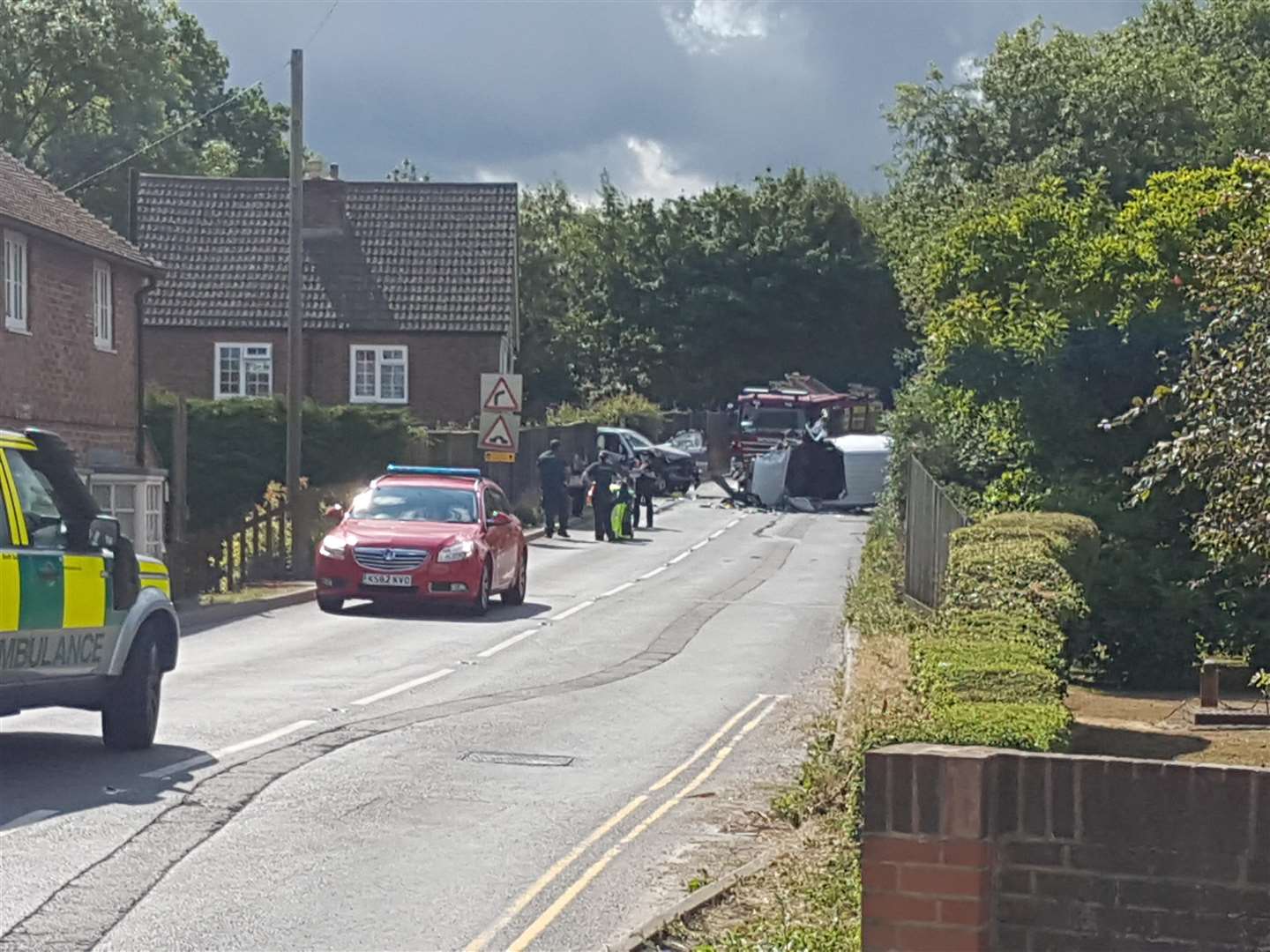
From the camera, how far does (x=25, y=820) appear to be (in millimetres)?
9352

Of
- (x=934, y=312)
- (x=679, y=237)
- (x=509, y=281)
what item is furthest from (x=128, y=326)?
(x=679, y=237)

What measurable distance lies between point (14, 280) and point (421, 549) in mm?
7830

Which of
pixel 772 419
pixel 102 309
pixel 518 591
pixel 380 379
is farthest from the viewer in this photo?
pixel 772 419

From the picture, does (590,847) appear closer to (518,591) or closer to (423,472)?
(518,591)

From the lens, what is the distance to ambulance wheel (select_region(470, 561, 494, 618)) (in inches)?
894

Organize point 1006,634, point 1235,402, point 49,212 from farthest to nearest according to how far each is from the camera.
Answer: point 49,212, point 1006,634, point 1235,402

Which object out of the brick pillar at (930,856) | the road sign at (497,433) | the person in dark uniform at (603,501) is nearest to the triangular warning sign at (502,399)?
the road sign at (497,433)

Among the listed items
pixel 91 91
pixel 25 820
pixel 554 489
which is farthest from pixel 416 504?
pixel 91 91

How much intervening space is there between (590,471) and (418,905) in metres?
32.1

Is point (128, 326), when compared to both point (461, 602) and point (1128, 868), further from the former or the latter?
point (1128, 868)

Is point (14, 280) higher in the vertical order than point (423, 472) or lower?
higher

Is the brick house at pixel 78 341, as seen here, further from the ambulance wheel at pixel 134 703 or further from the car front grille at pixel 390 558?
the ambulance wheel at pixel 134 703

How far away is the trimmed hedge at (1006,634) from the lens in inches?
252

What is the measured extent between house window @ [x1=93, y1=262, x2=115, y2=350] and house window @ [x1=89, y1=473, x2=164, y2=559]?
2457 mm
